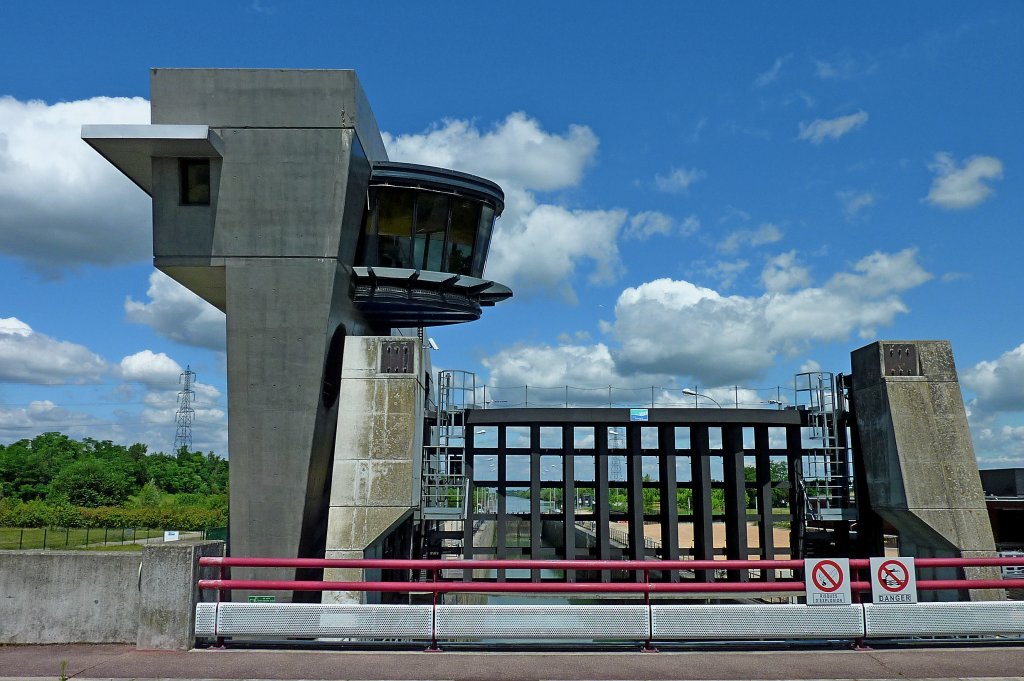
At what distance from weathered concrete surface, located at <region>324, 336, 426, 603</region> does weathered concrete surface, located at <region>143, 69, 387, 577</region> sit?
4.83 ft

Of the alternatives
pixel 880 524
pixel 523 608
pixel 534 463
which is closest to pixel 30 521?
pixel 534 463

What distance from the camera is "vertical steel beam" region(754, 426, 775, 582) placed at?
2808 cm

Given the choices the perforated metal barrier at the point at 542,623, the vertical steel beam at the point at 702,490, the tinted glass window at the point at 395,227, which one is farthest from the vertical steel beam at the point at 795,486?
the perforated metal barrier at the point at 542,623

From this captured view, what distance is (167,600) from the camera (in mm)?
9086

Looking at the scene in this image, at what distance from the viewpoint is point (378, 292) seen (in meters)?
24.8

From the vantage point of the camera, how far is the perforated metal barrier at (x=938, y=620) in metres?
9.24

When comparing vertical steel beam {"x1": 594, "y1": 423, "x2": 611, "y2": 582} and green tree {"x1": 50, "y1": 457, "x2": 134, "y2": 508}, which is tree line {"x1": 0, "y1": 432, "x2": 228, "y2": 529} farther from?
vertical steel beam {"x1": 594, "y1": 423, "x2": 611, "y2": 582}

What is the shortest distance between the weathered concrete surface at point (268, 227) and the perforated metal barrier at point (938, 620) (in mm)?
15027

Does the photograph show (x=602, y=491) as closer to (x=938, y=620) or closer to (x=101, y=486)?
(x=938, y=620)

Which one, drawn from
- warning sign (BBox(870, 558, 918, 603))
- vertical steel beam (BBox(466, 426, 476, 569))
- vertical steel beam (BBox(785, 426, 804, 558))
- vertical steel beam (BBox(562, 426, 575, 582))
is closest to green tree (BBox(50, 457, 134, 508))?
vertical steel beam (BBox(466, 426, 476, 569))

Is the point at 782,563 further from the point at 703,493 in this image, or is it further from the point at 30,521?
the point at 30,521

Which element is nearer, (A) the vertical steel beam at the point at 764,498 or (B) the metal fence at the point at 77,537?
(A) the vertical steel beam at the point at 764,498

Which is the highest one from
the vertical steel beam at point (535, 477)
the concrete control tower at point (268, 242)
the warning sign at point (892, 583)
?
Answer: the concrete control tower at point (268, 242)

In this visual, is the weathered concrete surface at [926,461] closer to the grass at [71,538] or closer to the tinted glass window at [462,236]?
the tinted glass window at [462,236]
